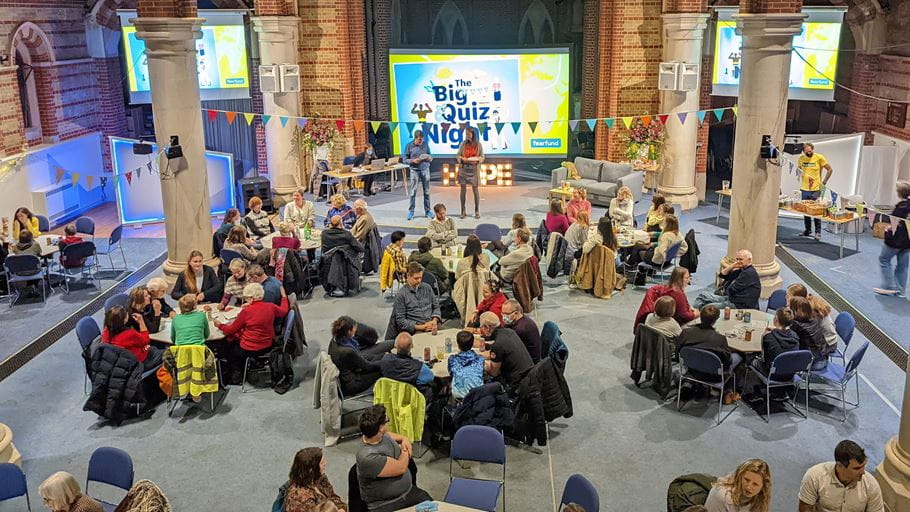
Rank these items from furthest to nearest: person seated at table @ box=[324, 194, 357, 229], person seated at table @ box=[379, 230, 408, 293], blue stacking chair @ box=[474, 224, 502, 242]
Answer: blue stacking chair @ box=[474, 224, 502, 242] → person seated at table @ box=[324, 194, 357, 229] → person seated at table @ box=[379, 230, 408, 293]

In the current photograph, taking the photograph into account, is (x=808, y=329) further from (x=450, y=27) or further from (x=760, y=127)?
(x=450, y=27)

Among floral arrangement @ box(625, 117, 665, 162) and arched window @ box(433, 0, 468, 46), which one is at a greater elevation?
arched window @ box(433, 0, 468, 46)

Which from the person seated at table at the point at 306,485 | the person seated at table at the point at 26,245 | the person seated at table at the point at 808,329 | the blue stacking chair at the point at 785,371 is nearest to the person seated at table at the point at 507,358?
the blue stacking chair at the point at 785,371

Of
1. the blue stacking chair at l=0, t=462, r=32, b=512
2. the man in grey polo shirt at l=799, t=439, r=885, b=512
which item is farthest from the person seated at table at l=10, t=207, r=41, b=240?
the man in grey polo shirt at l=799, t=439, r=885, b=512

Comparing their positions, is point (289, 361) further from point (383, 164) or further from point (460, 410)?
point (383, 164)

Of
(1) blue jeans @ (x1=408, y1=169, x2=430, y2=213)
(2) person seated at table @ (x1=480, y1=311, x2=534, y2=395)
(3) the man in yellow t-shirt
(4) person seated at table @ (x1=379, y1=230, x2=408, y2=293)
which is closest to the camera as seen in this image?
(2) person seated at table @ (x1=480, y1=311, x2=534, y2=395)

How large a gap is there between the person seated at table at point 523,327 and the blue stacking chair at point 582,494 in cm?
246

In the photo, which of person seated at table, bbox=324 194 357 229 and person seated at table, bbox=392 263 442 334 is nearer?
person seated at table, bbox=392 263 442 334

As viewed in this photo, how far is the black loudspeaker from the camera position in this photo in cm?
1576

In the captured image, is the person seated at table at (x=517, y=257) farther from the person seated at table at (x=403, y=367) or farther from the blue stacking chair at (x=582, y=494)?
the blue stacking chair at (x=582, y=494)

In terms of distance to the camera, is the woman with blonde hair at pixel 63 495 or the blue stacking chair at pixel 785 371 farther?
the blue stacking chair at pixel 785 371

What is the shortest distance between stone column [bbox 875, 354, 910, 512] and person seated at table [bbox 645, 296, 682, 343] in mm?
2322

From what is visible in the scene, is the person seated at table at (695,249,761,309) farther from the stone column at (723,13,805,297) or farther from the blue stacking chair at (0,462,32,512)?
the blue stacking chair at (0,462,32,512)

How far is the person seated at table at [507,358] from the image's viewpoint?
7.65m
